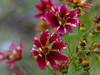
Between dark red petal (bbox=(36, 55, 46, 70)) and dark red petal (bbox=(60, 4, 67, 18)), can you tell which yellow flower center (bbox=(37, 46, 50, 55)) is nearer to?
dark red petal (bbox=(36, 55, 46, 70))

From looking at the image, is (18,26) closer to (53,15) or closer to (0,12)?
(0,12)

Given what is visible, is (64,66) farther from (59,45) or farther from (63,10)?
(63,10)

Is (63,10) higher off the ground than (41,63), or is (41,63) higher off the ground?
(63,10)

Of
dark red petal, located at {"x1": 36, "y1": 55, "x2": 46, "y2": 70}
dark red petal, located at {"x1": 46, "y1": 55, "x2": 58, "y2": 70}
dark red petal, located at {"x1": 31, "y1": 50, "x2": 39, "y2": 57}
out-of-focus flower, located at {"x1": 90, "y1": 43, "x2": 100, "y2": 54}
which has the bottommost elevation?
out-of-focus flower, located at {"x1": 90, "y1": 43, "x2": 100, "y2": 54}

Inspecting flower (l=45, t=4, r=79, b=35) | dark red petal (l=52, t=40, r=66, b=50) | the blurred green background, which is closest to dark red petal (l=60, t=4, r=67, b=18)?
flower (l=45, t=4, r=79, b=35)

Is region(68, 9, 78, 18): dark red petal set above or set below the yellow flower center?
above

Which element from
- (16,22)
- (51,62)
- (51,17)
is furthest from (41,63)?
(16,22)

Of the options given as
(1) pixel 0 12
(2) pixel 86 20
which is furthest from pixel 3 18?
(2) pixel 86 20

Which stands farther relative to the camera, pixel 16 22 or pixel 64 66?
pixel 16 22

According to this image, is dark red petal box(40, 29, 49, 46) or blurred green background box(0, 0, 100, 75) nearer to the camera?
dark red petal box(40, 29, 49, 46)
